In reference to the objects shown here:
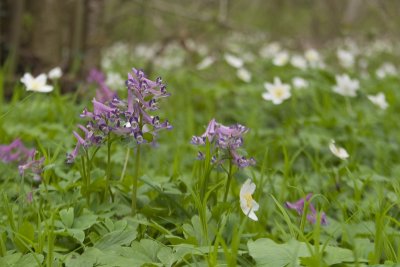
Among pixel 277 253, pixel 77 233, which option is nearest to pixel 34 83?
pixel 77 233

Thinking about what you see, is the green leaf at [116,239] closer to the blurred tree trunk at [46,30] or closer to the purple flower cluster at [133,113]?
the purple flower cluster at [133,113]

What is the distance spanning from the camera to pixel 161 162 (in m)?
2.54

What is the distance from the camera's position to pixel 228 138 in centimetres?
160

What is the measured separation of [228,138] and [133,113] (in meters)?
0.28

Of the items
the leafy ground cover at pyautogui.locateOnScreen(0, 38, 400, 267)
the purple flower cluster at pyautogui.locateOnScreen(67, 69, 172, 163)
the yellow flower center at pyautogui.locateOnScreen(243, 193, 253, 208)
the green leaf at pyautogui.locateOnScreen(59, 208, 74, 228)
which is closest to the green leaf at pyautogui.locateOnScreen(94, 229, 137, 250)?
the leafy ground cover at pyautogui.locateOnScreen(0, 38, 400, 267)

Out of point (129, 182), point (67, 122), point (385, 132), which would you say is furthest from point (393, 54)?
point (129, 182)

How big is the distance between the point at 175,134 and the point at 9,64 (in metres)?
1.66

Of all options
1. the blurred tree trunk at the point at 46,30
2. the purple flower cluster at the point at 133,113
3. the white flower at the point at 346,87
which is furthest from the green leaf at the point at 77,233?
the blurred tree trunk at the point at 46,30

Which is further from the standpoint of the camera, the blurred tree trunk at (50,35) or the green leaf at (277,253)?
the blurred tree trunk at (50,35)

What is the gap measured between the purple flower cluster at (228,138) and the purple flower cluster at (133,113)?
0.13 metres

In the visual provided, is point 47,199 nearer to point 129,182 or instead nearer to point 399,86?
point 129,182

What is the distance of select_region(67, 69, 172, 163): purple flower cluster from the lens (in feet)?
4.98

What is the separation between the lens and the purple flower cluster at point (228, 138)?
159cm

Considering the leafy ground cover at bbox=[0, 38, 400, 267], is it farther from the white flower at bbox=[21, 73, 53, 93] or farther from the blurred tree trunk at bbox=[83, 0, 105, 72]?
the blurred tree trunk at bbox=[83, 0, 105, 72]
